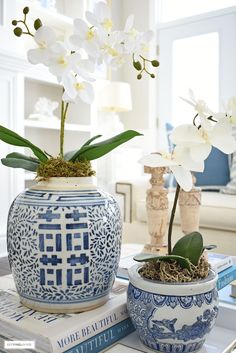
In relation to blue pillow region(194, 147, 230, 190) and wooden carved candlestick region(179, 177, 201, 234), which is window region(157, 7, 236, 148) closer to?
blue pillow region(194, 147, 230, 190)

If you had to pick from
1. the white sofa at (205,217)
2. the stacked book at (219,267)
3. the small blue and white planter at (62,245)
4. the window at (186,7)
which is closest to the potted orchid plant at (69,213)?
the small blue and white planter at (62,245)

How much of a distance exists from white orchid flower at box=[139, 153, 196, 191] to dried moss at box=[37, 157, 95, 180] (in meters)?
0.15

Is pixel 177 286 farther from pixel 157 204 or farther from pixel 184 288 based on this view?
pixel 157 204

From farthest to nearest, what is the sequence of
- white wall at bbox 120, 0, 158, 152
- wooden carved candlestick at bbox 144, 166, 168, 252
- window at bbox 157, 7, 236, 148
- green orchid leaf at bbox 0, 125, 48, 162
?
white wall at bbox 120, 0, 158, 152, window at bbox 157, 7, 236, 148, wooden carved candlestick at bbox 144, 166, 168, 252, green orchid leaf at bbox 0, 125, 48, 162

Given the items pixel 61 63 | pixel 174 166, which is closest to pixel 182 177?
pixel 174 166

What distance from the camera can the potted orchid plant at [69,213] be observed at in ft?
1.93

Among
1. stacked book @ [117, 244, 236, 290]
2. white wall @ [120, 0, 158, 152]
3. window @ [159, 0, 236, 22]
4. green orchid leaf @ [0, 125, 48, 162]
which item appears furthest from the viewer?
white wall @ [120, 0, 158, 152]

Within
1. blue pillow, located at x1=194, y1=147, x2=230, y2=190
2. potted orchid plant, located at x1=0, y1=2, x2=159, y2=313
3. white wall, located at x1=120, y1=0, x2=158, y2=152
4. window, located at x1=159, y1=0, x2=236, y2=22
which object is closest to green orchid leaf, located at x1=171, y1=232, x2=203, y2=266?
potted orchid plant, located at x1=0, y1=2, x2=159, y2=313

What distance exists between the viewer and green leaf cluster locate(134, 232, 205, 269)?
0.59m

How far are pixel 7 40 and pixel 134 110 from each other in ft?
5.70

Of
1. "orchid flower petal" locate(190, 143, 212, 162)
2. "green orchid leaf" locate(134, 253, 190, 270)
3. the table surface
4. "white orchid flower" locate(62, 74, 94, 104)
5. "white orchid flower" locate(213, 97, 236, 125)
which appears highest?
"white orchid flower" locate(62, 74, 94, 104)

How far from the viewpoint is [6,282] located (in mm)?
804

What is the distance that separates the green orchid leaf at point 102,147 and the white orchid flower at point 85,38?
140mm

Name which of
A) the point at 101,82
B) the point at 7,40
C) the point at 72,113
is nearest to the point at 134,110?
the point at 101,82
